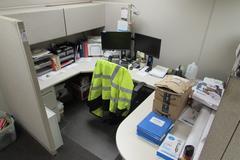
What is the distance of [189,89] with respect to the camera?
1.45m

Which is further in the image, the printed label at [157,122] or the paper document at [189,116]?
the paper document at [189,116]

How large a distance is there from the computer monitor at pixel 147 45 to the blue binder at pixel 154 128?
3.77 feet

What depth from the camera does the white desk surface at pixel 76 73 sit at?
2.07 m

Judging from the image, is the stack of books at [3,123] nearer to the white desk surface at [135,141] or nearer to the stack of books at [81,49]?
the stack of books at [81,49]

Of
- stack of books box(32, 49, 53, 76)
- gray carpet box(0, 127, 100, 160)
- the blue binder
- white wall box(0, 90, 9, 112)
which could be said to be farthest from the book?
white wall box(0, 90, 9, 112)

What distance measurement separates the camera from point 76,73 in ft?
7.55

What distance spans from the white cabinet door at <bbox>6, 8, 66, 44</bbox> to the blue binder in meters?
1.55

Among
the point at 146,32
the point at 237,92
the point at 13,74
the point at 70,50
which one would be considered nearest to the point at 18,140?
the point at 13,74

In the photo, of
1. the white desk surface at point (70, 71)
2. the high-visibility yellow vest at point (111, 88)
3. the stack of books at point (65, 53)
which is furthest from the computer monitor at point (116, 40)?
the high-visibility yellow vest at point (111, 88)

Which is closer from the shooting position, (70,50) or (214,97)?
(214,97)

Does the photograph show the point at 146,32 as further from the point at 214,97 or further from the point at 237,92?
the point at 237,92

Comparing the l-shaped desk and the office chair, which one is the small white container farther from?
the l-shaped desk

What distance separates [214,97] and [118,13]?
1.77 metres

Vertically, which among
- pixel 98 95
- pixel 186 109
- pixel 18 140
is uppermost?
pixel 186 109
